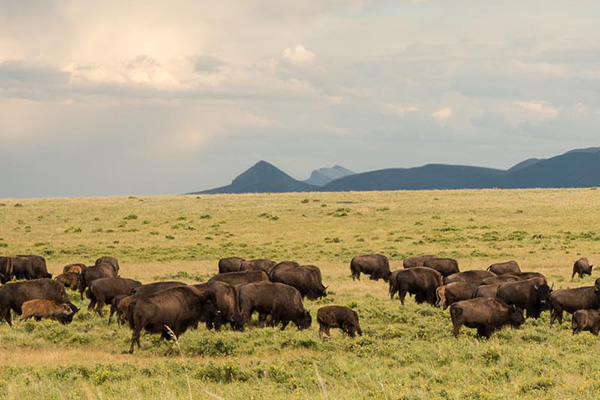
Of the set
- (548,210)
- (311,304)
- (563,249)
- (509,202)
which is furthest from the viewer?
(509,202)

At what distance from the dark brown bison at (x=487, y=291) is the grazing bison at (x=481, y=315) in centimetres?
236

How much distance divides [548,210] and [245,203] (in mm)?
29916

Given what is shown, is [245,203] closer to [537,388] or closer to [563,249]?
[563,249]

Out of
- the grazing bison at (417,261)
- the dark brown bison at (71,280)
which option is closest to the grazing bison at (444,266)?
the grazing bison at (417,261)

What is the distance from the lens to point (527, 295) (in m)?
21.0

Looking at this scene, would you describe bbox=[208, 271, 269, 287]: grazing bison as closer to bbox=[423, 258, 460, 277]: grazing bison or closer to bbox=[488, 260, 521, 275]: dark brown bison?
bbox=[423, 258, 460, 277]: grazing bison

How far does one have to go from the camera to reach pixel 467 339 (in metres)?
17.5

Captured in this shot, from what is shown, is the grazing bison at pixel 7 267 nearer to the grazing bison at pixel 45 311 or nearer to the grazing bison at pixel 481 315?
the grazing bison at pixel 45 311

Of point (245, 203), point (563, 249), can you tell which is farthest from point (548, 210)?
point (245, 203)

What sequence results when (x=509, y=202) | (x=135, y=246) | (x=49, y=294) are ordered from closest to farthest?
(x=49, y=294) < (x=135, y=246) < (x=509, y=202)

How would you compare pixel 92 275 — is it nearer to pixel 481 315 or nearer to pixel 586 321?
pixel 481 315

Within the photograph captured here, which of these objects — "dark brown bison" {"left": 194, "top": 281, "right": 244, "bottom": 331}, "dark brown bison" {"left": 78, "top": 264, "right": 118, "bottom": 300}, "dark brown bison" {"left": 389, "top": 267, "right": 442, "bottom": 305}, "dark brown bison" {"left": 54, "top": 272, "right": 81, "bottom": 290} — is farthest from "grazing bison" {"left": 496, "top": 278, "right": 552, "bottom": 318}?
"dark brown bison" {"left": 54, "top": 272, "right": 81, "bottom": 290}

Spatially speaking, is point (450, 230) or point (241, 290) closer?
point (241, 290)

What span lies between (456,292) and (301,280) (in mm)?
5263
